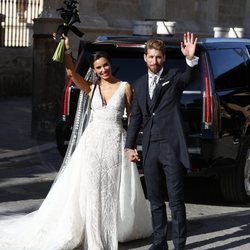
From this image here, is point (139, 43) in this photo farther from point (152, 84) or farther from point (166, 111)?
point (166, 111)

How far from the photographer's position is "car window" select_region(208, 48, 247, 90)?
872 centimetres

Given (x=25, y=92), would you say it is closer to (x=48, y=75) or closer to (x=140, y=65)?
(x=48, y=75)

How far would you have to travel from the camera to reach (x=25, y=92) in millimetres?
20188

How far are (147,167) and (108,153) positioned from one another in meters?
0.44

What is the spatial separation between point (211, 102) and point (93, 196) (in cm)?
215

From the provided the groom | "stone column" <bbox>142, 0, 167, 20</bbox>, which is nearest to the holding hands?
the groom

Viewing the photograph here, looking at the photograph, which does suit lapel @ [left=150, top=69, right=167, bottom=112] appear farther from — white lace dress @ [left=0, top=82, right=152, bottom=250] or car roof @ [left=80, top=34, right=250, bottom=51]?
car roof @ [left=80, top=34, right=250, bottom=51]

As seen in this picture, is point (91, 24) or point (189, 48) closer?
point (189, 48)

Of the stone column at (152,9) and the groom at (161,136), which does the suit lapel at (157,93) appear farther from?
the stone column at (152,9)

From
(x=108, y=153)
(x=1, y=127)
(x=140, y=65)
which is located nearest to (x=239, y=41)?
(x=140, y=65)

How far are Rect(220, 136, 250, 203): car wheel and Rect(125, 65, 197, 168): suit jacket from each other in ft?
8.72

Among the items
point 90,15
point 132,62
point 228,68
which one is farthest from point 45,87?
point 90,15

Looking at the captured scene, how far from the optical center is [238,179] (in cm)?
909

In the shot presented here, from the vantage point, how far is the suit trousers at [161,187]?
6430 millimetres
